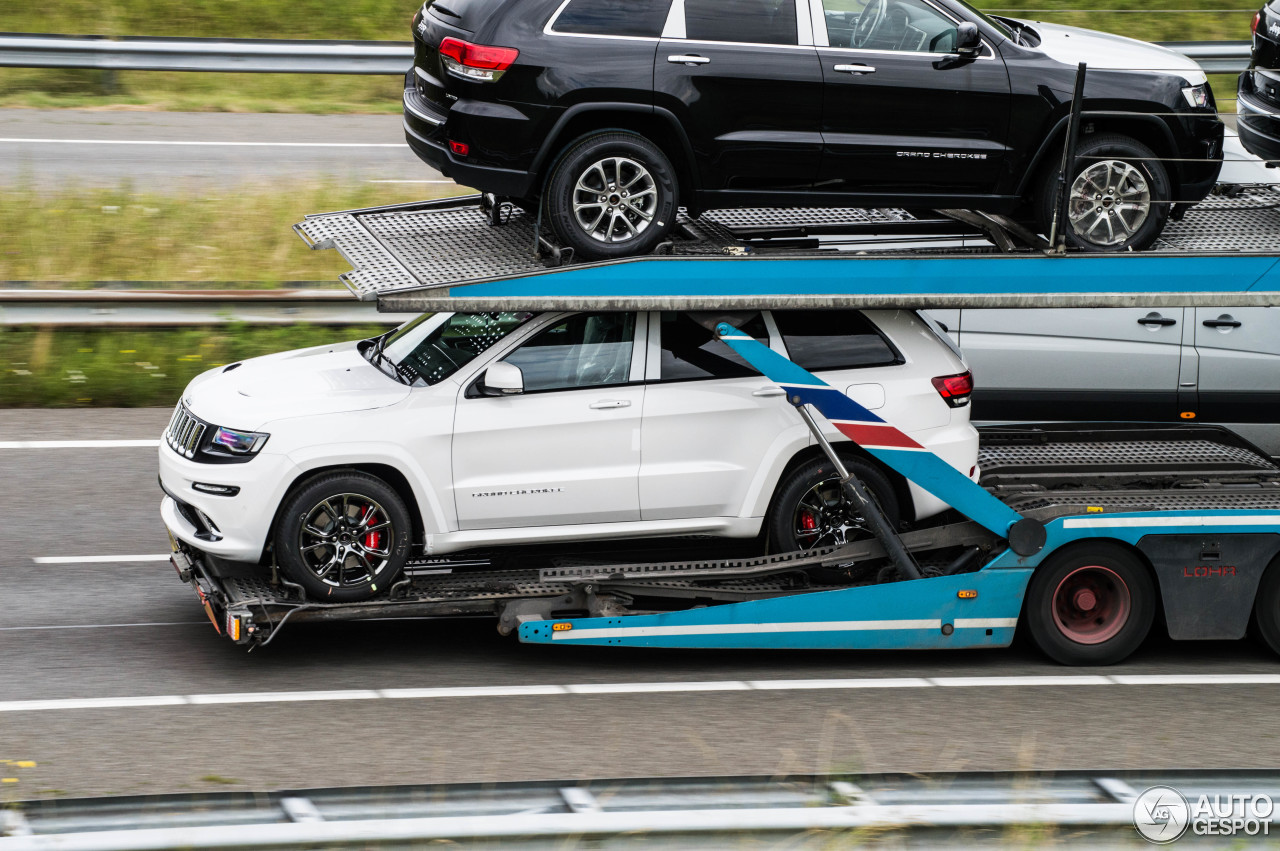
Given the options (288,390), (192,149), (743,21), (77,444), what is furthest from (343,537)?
(192,149)

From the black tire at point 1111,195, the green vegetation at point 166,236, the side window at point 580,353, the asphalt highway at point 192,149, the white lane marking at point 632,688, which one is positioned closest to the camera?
the white lane marking at point 632,688

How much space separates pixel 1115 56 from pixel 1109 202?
2.75ft

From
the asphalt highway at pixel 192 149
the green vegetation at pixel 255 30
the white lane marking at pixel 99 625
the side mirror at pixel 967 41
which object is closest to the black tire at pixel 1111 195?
the side mirror at pixel 967 41

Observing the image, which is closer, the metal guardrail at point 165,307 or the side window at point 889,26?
the side window at point 889,26

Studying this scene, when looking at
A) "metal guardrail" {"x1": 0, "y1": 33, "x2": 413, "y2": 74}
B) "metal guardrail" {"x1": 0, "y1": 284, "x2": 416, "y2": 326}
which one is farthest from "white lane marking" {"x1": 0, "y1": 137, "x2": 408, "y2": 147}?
"metal guardrail" {"x1": 0, "y1": 284, "x2": 416, "y2": 326}

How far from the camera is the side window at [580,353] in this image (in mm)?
7672

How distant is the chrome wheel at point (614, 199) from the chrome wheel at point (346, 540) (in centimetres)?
183

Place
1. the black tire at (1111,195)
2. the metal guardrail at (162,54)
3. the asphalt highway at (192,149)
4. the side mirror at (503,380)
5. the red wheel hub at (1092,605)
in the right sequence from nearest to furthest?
the side mirror at (503,380), the black tire at (1111,195), the red wheel hub at (1092,605), the asphalt highway at (192,149), the metal guardrail at (162,54)

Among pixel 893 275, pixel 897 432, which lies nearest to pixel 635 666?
pixel 897 432

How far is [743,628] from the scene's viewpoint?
771 cm

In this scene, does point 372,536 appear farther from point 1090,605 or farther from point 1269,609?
point 1269,609

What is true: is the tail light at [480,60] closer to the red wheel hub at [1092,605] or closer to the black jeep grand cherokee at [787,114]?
the black jeep grand cherokee at [787,114]

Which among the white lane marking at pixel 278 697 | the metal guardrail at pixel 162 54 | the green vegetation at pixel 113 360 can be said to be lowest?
the white lane marking at pixel 278 697

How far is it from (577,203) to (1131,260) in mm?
2891
